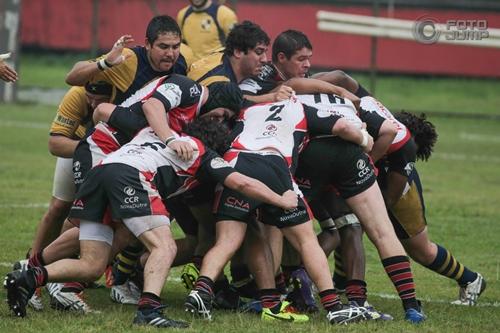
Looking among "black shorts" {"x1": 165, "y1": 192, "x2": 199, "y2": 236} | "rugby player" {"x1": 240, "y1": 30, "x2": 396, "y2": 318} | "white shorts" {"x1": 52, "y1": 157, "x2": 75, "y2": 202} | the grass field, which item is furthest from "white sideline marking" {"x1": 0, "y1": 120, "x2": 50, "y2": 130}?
"black shorts" {"x1": 165, "y1": 192, "x2": 199, "y2": 236}

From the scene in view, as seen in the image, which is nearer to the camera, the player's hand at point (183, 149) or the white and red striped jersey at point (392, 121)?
the player's hand at point (183, 149)

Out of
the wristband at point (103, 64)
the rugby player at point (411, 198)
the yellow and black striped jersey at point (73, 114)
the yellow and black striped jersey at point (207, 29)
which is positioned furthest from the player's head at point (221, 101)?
the yellow and black striped jersey at point (207, 29)

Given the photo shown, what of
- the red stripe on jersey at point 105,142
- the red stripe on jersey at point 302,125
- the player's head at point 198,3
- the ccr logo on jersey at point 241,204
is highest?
the player's head at point 198,3

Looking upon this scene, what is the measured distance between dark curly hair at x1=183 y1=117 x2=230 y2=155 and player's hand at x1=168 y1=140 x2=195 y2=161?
0.29 metres

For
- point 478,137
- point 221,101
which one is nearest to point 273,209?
point 221,101

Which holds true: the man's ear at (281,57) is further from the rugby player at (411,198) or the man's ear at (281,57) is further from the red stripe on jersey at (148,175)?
the red stripe on jersey at (148,175)

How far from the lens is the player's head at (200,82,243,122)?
8.03 m

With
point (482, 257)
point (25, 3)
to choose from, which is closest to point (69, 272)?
point (482, 257)

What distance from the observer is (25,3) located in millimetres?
30953

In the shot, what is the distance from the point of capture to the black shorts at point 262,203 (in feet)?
24.9

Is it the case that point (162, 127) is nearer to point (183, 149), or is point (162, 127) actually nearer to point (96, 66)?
point (183, 149)

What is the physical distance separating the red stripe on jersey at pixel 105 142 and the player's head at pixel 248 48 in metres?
1.32

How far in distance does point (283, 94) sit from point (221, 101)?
0.46m

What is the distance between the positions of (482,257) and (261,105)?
3453mm
